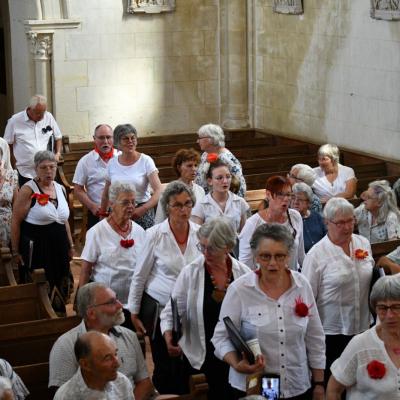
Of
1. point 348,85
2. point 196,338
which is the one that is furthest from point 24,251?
point 348,85

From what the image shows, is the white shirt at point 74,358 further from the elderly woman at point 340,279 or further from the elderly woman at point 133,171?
the elderly woman at point 133,171

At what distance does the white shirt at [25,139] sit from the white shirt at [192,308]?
516 cm

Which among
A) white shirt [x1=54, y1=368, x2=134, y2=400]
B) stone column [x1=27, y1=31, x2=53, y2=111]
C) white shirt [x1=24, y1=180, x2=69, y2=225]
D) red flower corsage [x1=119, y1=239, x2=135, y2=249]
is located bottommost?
white shirt [x1=54, y1=368, x2=134, y2=400]

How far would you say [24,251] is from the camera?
25.3 feet

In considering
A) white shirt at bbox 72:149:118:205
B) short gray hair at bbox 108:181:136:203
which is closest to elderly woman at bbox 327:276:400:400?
short gray hair at bbox 108:181:136:203

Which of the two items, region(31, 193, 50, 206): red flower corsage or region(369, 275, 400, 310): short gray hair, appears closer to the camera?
region(369, 275, 400, 310): short gray hair

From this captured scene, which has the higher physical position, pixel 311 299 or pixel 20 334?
pixel 311 299

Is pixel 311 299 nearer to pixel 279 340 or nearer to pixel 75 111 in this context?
pixel 279 340

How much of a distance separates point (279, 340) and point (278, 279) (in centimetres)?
28

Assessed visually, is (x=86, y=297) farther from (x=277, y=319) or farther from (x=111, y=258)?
(x=111, y=258)

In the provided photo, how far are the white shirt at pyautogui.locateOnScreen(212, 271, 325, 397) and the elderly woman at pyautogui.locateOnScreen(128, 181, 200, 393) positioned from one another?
84 cm

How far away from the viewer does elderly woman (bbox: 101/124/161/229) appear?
811 cm

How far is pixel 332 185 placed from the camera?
9602mm

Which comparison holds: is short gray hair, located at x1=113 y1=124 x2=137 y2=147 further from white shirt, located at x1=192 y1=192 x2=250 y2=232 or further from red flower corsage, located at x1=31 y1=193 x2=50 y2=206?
white shirt, located at x1=192 y1=192 x2=250 y2=232
